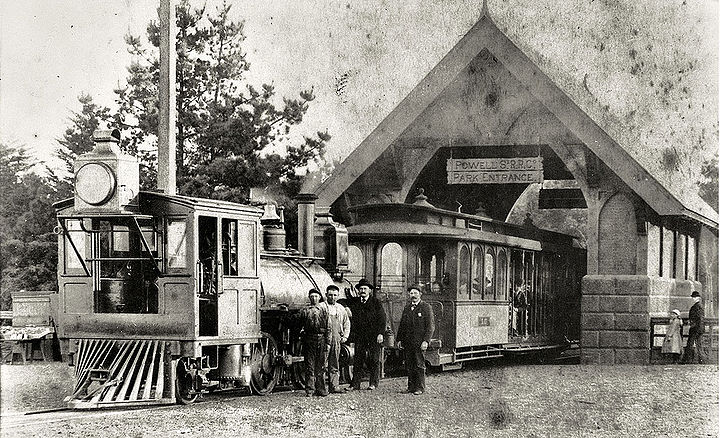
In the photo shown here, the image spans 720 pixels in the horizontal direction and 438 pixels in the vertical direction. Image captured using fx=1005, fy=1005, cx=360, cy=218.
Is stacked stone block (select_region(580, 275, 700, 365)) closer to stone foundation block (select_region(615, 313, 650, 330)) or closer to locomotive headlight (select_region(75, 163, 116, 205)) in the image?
stone foundation block (select_region(615, 313, 650, 330))

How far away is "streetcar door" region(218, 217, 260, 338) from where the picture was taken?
13.1 m

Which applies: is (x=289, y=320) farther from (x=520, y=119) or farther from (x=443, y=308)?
(x=520, y=119)

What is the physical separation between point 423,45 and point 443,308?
14.4 ft

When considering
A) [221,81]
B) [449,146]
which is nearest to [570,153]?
[449,146]

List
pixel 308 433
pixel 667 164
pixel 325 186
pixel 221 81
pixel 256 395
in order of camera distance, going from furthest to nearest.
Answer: pixel 221 81, pixel 325 186, pixel 667 164, pixel 256 395, pixel 308 433

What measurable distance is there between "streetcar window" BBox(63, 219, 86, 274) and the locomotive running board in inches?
44.5

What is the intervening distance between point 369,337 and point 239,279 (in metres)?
2.35

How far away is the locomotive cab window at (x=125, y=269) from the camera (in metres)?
13.0

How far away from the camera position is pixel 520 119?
19266 mm

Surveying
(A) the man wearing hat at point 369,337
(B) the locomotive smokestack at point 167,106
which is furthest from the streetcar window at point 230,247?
(A) the man wearing hat at point 369,337

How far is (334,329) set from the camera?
1399cm

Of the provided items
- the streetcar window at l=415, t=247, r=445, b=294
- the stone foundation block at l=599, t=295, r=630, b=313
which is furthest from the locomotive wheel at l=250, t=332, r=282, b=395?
the stone foundation block at l=599, t=295, r=630, b=313

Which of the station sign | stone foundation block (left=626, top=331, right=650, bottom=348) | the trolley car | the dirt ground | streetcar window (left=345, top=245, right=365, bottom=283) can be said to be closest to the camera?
the dirt ground

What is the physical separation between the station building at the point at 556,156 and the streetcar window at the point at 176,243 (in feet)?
18.3
